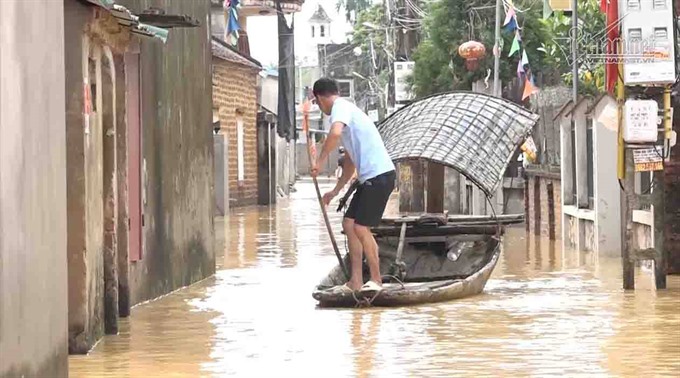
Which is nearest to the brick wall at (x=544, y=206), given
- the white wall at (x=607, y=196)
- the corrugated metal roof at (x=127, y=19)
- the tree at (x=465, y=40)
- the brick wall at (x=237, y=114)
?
the white wall at (x=607, y=196)

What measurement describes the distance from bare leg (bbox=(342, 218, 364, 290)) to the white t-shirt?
421 millimetres

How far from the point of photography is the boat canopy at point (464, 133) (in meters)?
15.6

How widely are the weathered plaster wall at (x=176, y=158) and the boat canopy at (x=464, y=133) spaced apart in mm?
2079

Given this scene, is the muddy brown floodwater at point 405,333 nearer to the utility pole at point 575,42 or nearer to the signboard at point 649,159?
the signboard at point 649,159

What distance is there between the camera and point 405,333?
11531 millimetres

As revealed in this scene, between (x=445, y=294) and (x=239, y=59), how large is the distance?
1071 inches

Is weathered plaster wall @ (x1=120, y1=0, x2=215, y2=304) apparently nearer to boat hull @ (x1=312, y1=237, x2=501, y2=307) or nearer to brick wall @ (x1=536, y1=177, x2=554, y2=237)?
boat hull @ (x1=312, y1=237, x2=501, y2=307)

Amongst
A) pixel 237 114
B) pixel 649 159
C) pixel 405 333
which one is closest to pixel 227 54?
pixel 237 114

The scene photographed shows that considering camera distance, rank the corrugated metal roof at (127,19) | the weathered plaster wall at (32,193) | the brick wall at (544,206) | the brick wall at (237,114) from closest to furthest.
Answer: the weathered plaster wall at (32,193), the corrugated metal roof at (127,19), the brick wall at (544,206), the brick wall at (237,114)

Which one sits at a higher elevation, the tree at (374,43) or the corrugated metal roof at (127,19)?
the tree at (374,43)

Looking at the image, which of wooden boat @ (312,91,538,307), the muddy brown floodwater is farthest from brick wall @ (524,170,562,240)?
wooden boat @ (312,91,538,307)

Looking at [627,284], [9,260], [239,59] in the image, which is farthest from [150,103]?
[239,59]

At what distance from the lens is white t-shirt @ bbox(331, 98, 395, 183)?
1356 cm

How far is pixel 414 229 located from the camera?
15.2m
